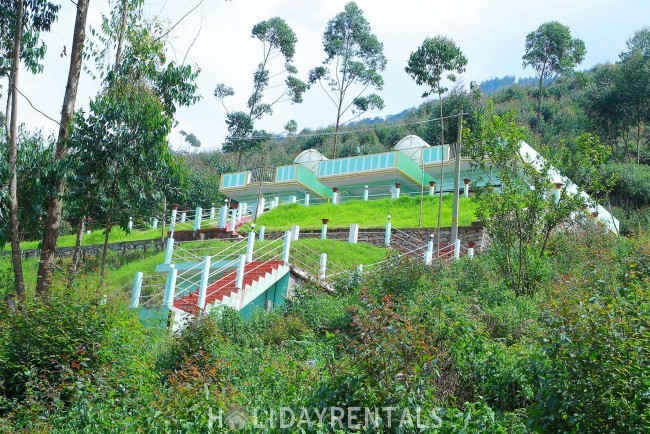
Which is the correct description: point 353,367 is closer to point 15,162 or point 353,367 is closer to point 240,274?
point 240,274

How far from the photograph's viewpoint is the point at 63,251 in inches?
1368

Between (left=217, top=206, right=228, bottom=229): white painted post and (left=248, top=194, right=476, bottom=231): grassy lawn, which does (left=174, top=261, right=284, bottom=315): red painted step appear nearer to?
(left=248, top=194, right=476, bottom=231): grassy lawn

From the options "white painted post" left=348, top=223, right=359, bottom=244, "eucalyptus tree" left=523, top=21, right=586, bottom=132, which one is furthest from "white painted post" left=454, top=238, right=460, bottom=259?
"eucalyptus tree" left=523, top=21, right=586, bottom=132

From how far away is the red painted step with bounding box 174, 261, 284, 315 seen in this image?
18091 millimetres

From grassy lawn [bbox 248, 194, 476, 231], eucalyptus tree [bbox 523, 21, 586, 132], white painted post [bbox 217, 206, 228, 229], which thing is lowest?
white painted post [bbox 217, 206, 228, 229]

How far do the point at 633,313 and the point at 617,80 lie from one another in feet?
131

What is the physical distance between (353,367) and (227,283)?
10953mm

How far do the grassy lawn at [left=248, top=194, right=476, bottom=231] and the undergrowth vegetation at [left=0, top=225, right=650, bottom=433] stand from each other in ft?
47.3

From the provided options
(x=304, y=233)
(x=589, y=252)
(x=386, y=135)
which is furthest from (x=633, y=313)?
(x=386, y=135)

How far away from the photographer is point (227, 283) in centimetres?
2003

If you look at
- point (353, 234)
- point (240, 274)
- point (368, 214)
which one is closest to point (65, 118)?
point (240, 274)

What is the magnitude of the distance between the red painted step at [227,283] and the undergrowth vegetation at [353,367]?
A: 168 cm

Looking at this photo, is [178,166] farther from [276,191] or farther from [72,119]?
[276,191]

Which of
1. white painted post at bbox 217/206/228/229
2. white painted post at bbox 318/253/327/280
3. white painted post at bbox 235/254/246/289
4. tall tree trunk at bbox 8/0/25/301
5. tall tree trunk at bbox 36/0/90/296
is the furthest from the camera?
white painted post at bbox 217/206/228/229
